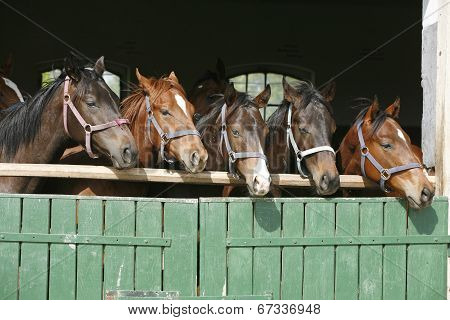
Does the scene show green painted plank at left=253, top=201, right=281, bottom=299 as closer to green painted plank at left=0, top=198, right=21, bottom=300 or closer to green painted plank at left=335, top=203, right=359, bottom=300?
green painted plank at left=335, top=203, right=359, bottom=300

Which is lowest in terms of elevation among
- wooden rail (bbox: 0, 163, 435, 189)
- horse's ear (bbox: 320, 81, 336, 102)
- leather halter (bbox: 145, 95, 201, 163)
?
wooden rail (bbox: 0, 163, 435, 189)

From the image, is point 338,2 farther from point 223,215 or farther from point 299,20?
point 223,215

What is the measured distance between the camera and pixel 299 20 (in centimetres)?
1121

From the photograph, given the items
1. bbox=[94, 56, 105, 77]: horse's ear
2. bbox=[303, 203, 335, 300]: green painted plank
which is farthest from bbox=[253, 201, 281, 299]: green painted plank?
bbox=[94, 56, 105, 77]: horse's ear

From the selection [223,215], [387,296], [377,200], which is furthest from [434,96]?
[223,215]

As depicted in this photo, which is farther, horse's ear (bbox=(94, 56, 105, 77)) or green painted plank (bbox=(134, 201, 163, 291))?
horse's ear (bbox=(94, 56, 105, 77))

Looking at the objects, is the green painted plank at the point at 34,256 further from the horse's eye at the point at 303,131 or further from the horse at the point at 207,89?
the horse at the point at 207,89

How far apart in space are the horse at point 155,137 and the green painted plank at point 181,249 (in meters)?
0.30

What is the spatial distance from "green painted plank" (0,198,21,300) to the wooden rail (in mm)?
202

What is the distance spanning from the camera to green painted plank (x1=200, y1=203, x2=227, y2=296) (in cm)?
377

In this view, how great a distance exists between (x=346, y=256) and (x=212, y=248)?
2.63 ft

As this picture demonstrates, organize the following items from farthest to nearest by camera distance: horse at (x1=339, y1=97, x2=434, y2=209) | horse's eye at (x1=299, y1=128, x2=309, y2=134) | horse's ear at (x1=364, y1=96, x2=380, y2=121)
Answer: horse's ear at (x1=364, y1=96, x2=380, y2=121) < horse's eye at (x1=299, y1=128, x2=309, y2=134) < horse at (x1=339, y1=97, x2=434, y2=209)

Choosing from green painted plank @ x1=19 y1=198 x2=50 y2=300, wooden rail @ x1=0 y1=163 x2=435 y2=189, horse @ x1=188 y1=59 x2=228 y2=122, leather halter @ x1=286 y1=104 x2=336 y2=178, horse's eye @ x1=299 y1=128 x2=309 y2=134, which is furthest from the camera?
horse @ x1=188 y1=59 x2=228 y2=122

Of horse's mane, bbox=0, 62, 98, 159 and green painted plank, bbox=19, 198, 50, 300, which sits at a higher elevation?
horse's mane, bbox=0, 62, 98, 159
